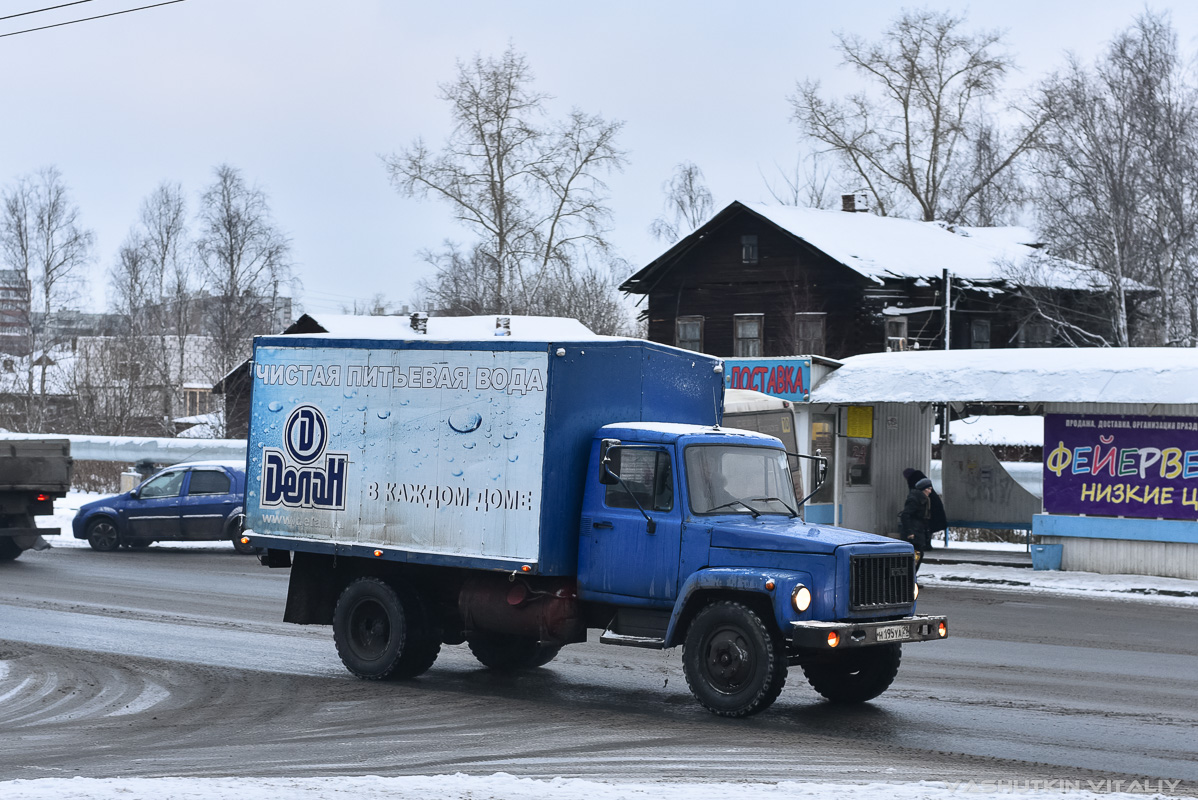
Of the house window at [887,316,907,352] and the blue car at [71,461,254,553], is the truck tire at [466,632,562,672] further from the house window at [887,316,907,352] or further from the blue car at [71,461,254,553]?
the house window at [887,316,907,352]

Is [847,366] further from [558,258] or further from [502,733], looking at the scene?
[558,258]

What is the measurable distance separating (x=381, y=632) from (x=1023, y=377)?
14.5 meters

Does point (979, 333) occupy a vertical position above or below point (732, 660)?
above

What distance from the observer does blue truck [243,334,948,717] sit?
403 inches

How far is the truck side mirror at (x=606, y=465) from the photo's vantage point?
10828 millimetres

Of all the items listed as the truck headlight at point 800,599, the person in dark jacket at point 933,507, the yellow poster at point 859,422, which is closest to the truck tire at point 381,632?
the truck headlight at point 800,599

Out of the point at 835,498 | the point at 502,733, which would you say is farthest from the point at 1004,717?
the point at 835,498

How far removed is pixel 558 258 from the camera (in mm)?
57469

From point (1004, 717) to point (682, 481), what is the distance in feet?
9.73

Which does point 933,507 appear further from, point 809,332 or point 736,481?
point 809,332

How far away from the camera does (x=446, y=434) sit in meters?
11.7

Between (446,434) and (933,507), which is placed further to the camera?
(933,507)

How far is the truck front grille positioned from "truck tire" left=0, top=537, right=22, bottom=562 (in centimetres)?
1742

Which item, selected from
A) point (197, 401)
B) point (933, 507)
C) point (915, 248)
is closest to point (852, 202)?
point (915, 248)
